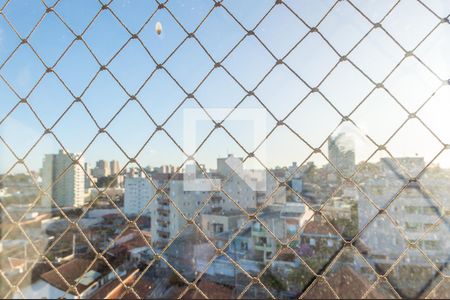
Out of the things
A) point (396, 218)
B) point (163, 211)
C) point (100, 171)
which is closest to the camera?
point (100, 171)

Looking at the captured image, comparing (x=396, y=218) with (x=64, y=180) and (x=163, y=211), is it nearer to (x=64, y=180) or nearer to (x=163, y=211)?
(x=64, y=180)

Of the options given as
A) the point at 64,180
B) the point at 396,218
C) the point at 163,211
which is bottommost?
the point at 163,211

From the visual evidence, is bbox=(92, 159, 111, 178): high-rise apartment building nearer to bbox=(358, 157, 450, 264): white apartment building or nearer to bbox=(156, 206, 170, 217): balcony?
bbox=(358, 157, 450, 264): white apartment building

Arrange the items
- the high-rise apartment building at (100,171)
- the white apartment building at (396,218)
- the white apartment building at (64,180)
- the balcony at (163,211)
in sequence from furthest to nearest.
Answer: the balcony at (163,211), the white apartment building at (396,218), the white apartment building at (64,180), the high-rise apartment building at (100,171)

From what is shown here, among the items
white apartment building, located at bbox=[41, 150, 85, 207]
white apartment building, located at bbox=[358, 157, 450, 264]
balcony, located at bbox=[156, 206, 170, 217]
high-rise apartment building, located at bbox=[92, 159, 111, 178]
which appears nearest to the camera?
high-rise apartment building, located at bbox=[92, 159, 111, 178]

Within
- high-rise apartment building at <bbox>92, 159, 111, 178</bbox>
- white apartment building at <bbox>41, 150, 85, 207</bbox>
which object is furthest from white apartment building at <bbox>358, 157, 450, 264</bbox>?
white apartment building at <bbox>41, 150, 85, 207</bbox>

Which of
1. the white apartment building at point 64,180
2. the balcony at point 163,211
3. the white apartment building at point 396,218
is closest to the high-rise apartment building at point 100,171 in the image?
the white apartment building at point 64,180

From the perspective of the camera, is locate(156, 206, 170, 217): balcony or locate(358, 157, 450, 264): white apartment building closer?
locate(358, 157, 450, 264): white apartment building

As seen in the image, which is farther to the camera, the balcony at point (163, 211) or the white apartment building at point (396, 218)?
the balcony at point (163, 211)

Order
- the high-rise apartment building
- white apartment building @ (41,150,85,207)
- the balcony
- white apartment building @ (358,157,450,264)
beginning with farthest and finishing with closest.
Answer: the balcony < white apartment building @ (358,157,450,264) < white apartment building @ (41,150,85,207) < the high-rise apartment building

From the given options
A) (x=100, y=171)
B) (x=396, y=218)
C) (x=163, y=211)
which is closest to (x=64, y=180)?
(x=100, y=171)

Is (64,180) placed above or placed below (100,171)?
below

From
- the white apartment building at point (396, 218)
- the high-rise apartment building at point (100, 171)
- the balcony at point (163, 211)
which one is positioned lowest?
the balcony at point (163, 211)

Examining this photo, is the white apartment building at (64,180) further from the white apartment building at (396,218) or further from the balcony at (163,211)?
the balcony at (163,211)
